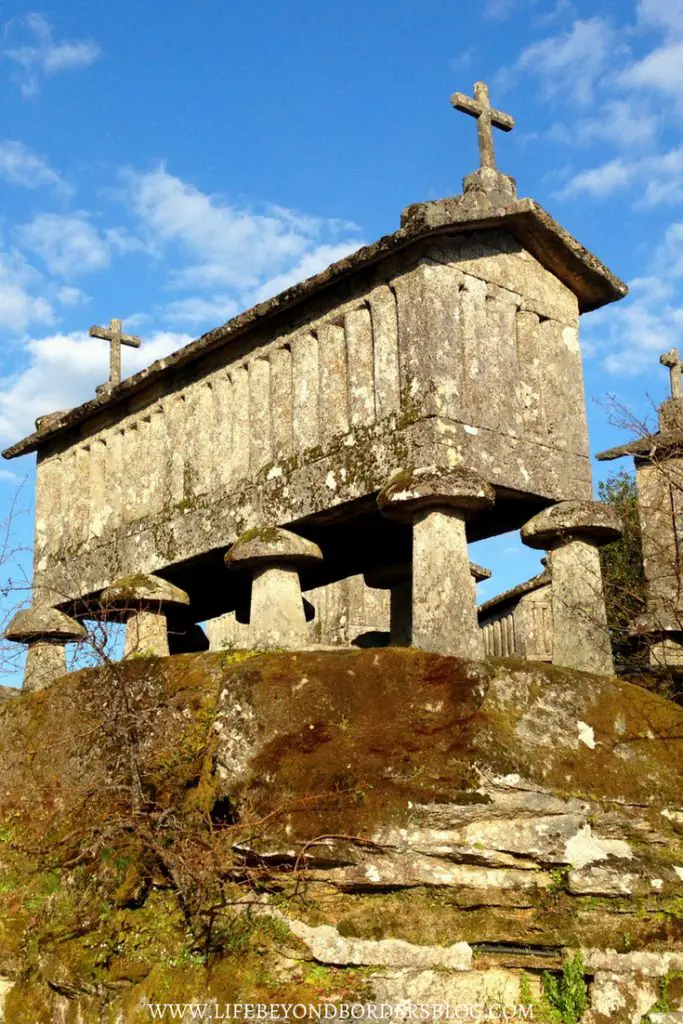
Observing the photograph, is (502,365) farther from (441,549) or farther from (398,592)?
(398,592)

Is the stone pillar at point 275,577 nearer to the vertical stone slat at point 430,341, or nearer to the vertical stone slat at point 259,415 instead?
the vertical stone slat at point 259,415

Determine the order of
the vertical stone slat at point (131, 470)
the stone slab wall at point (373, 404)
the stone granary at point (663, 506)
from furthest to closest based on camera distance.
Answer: the vertical stone slat at point (131, 470) → the stone granary at point (663, 506) → the stone slab wall at point (373, 404)

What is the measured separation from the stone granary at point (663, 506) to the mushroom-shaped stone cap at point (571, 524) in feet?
→ 2.11

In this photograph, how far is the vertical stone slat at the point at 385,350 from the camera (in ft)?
26.2

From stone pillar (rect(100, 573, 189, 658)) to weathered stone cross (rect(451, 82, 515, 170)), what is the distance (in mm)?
3985

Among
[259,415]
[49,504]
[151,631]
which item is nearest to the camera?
[259,415]

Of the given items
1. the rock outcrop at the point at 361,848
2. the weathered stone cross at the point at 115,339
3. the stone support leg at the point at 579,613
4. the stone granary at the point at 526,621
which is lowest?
the rock outcrop at the point at 361,848

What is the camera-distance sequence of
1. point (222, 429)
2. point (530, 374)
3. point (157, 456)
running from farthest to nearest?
point (157, 456) < point (222, 429) < point (530, 374)

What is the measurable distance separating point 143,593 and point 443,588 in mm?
2950

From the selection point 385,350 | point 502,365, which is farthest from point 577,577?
point 385,350

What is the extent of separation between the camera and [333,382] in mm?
8469

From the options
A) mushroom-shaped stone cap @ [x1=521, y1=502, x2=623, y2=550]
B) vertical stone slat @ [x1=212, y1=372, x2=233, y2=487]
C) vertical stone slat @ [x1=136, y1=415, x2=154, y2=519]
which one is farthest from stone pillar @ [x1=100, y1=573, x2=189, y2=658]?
mushroom-shaped stone cap @ [x1=521, y1=502, x2=623, y2=550]

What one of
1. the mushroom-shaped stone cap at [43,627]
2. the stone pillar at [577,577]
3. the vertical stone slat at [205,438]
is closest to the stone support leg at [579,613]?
the stone pillar at [577,577]

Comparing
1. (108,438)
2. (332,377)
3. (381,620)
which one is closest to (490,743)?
(332,377)
